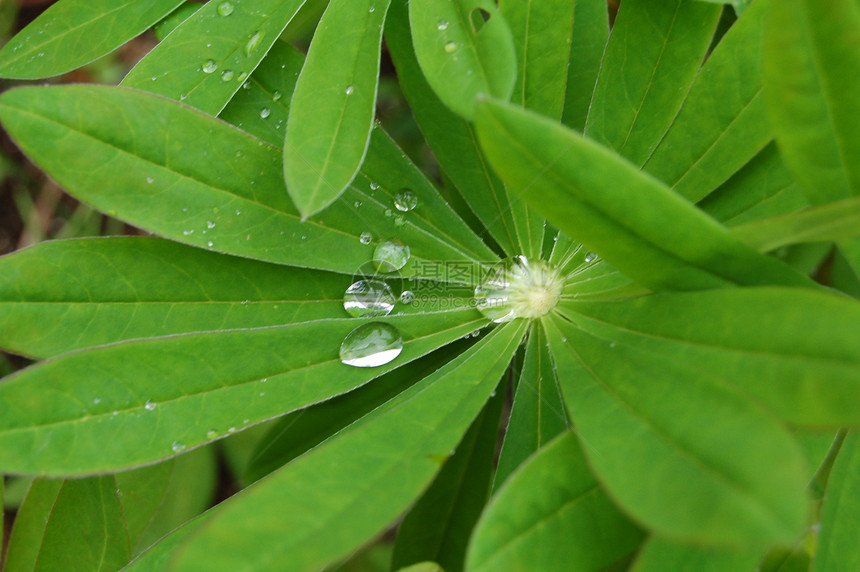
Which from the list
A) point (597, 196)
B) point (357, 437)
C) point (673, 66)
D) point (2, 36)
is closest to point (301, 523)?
point (357, 437)

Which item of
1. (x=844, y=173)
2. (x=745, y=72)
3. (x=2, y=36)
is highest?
(x=2, y=36)

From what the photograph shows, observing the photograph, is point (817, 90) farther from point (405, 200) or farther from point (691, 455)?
point (405, 200)

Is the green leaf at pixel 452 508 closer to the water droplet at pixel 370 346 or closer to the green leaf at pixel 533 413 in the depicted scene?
the green leaf at pixel 533 413

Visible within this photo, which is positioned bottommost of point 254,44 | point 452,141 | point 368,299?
point 368,299

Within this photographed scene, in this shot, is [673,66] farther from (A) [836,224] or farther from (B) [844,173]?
(A) [836,224]

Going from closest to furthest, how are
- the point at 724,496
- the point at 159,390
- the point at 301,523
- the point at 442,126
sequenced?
the point at 724,496
the point at 301,523
the point at 159,390
the point at 442,126

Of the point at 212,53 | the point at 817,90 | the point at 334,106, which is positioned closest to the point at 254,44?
the point at 212,53

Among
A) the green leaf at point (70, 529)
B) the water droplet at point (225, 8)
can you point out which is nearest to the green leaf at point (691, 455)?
the water droplet at point (225, 8)
